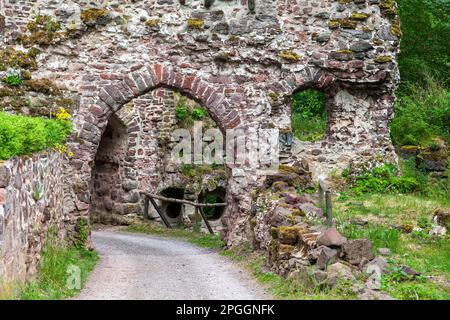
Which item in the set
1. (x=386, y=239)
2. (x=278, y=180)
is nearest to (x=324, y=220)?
(x=386, y=239)

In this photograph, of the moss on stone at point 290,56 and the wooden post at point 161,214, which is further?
the wooden post at point 161,214

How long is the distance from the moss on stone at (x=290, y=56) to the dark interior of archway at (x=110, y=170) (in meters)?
7.03

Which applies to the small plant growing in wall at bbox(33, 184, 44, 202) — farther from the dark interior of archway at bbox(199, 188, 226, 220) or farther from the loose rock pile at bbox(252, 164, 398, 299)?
the dark interior of archway at bbox(199, 188, 226, 220)

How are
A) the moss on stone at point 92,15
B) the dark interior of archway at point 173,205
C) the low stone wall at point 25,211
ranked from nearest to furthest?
the low stone wall at point 25,211, the moss on stone at point 92,15, the dark interior of archway at point 173,205

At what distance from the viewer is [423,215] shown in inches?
415

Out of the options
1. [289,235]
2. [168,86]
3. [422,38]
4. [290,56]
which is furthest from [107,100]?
[422,38]

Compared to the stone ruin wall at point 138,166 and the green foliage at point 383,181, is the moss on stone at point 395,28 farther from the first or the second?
the stone ruin wall at point 138,166

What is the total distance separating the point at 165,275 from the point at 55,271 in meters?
1.81

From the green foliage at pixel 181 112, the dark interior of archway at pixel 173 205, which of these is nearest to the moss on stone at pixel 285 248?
the dark interior of archway at pixel 173 205

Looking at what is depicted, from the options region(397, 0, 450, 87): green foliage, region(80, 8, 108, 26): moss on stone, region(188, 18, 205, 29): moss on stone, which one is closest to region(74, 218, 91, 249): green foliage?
region(80, 8, 108, 26): moss on stone

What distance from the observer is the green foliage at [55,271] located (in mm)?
7359

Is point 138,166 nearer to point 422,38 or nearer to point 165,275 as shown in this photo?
point 165,275
